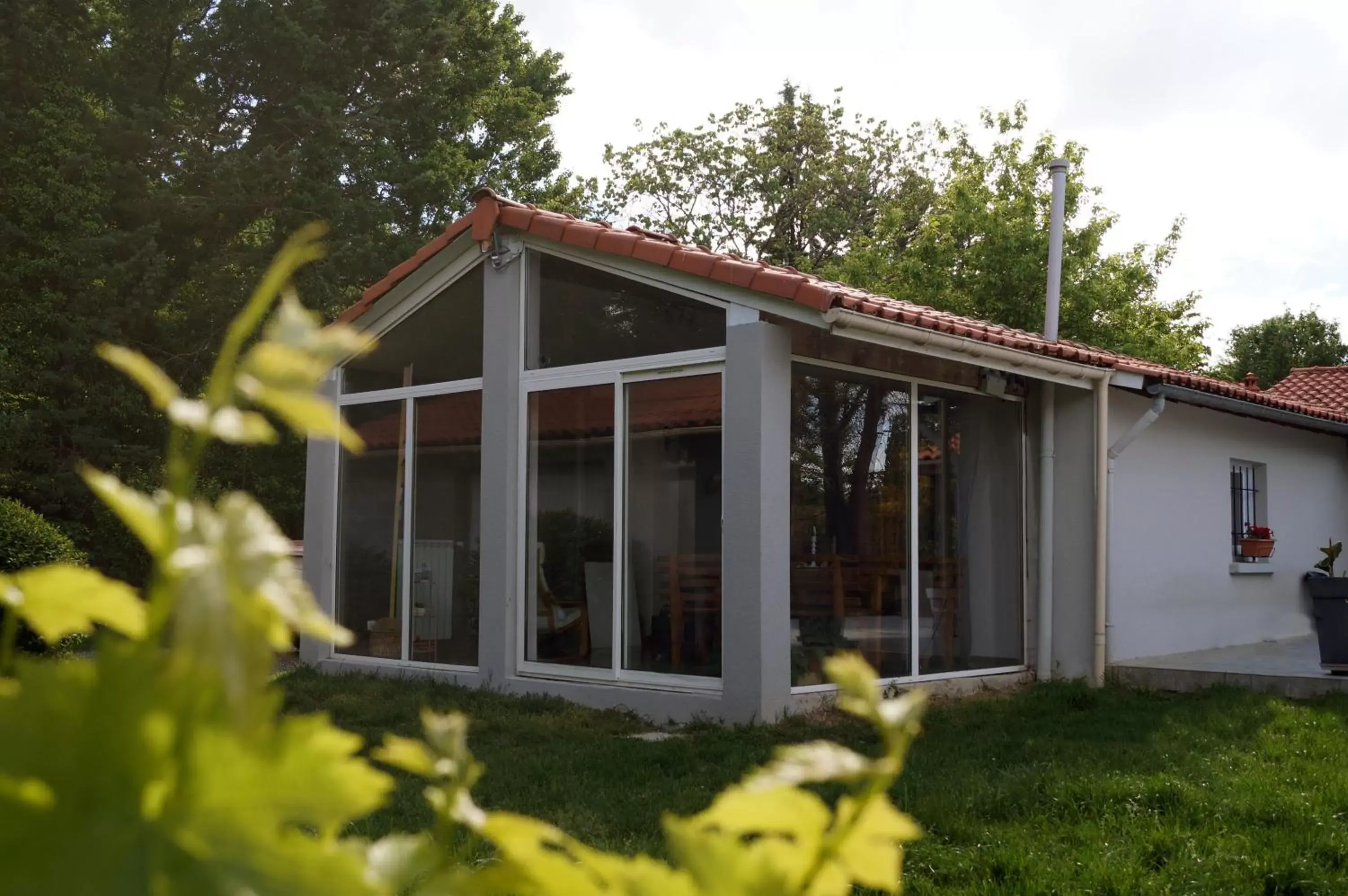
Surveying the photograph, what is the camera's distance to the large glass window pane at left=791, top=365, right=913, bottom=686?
320 inches

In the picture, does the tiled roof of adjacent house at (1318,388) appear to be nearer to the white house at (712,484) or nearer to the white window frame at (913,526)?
the white house at (712,484)

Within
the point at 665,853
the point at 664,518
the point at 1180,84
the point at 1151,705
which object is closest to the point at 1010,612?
the point at 1151,705

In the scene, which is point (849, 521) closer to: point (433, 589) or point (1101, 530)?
point (1101, 530)

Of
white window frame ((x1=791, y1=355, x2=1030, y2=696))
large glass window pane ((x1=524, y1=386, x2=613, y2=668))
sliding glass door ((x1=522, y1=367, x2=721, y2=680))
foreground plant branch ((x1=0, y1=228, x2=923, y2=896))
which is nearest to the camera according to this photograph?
foreground plant branch ((x1=0, y1=228, x2=923, y2=896))

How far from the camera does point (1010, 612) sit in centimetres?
995

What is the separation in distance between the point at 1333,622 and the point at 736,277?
18.9 ft

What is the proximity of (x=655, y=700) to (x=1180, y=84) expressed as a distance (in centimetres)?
1029

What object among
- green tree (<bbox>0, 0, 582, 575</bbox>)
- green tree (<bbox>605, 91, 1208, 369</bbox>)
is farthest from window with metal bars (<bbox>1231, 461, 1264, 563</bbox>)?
green tree (<bbox>0, 0, 582, 575</bbox>)

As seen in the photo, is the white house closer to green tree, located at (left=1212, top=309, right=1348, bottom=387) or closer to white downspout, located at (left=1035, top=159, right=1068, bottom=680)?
white downspout, located at (left=1035, top=159, right=1068, bottom=680)

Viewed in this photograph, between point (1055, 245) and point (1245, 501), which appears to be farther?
point (1055, 245)

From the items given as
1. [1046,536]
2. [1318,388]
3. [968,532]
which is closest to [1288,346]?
[1318,388]

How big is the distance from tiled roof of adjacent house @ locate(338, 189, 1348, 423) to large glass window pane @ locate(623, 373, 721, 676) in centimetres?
83

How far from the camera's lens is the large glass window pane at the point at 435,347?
9.79 metres

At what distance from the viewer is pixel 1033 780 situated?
220 inches
